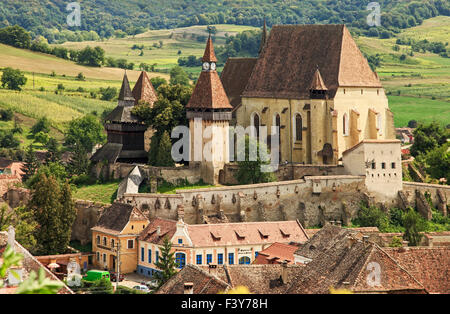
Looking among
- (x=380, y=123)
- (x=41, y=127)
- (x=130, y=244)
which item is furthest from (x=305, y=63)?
(x=41, y=127)

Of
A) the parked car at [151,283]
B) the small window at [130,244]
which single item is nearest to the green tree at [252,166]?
the small window at [130,244]

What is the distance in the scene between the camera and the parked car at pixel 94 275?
64.6m

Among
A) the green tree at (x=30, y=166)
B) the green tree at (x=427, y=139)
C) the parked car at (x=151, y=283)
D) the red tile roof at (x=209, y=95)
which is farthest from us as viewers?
the green tree at (x=427, y=139)

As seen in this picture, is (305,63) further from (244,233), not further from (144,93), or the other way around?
(244,233)

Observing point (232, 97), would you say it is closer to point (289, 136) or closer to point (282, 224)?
point (289, 136)

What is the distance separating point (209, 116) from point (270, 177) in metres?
6.57

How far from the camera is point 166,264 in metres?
61.8

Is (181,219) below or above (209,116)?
below

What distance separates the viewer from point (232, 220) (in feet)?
244

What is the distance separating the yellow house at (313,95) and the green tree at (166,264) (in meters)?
21.9

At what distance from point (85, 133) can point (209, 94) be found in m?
43.1

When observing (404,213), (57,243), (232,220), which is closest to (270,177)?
(232,220)

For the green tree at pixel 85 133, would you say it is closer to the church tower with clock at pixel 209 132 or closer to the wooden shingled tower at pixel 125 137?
the wooden shingled tower at pixel 125 137

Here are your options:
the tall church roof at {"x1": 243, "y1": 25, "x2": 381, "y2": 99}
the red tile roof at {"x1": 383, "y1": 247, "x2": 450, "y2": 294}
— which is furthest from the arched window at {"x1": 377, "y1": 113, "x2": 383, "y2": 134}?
the red tile roof at {"x1": 383, "y1": 247, "x2": 450, "y2": 294}
